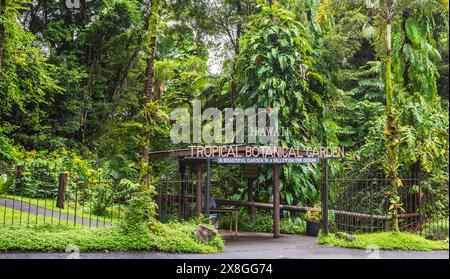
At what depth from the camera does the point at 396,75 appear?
13.8 meters

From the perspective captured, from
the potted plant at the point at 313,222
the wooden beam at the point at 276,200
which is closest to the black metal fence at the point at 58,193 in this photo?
the wooden beam at the point at 276,200

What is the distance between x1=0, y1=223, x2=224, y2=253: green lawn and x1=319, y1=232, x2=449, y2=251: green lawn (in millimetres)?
3125

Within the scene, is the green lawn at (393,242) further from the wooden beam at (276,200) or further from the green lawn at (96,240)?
the green lawn at (96,240)

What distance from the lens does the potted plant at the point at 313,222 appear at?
41.7 ft

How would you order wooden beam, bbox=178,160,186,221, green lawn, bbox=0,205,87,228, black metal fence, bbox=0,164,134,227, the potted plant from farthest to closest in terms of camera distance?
1. black metal fence, bbox=0,164,134,227
2. the potted plant
3. wooden beam, bbox=178,160,186,221
4. green lawn, bbox=0,205,87,228

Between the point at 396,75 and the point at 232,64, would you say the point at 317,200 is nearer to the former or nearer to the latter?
the point at 396,75

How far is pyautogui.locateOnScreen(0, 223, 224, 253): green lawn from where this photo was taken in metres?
8.45

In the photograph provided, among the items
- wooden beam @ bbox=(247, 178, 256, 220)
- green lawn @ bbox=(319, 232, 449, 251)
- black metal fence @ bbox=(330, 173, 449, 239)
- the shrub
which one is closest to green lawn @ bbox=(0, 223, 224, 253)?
the shrub

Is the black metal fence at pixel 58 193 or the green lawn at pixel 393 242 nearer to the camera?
the green lawn at pixel 393 242

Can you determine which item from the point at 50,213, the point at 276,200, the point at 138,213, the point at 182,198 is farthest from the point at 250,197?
the point at 138,213

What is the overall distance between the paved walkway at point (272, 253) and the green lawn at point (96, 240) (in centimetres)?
20

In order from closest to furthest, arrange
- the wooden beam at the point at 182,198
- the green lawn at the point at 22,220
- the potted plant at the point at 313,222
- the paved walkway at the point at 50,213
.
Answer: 1. the green lawn at the point at 22,220
2. the wooden beam at the point at 182,198
3. the paved walkway at the point at 50,213
4. the potted plant at the point at 313,222

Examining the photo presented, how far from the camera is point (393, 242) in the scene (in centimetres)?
992

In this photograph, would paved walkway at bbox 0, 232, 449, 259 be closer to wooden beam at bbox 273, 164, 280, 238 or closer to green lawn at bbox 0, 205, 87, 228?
wooden beam at bbox 273, 164, 280, 238
